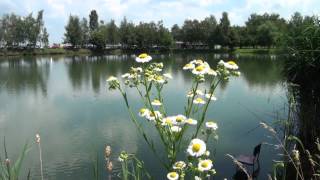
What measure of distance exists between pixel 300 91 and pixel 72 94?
19979 millimetres

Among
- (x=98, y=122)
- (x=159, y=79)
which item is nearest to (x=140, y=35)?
(x=98, y=122)

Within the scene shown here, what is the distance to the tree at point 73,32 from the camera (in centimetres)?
9969

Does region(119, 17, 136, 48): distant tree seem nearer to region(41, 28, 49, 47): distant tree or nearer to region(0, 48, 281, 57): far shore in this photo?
region(0, 48, 281, 57): far shore

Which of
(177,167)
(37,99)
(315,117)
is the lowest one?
(37,99)

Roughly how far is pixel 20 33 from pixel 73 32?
11963 millimetres

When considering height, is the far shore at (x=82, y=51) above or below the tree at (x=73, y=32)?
below

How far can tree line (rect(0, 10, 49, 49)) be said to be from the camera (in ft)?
317

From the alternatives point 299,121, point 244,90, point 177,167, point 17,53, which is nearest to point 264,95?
point 244,90

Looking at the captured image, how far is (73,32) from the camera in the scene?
99.3 metres

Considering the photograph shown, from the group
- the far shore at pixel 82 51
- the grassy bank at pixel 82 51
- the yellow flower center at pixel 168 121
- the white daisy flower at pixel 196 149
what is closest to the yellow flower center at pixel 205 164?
the white daisy flower at pixel 196 149

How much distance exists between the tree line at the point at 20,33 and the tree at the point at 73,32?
4.92 metres

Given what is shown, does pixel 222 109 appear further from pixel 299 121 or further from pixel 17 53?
pixel 17 53

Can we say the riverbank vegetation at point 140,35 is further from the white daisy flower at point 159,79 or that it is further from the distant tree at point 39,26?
the white daisy flower at point 159,79

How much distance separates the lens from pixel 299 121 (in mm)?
10617
